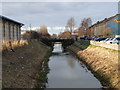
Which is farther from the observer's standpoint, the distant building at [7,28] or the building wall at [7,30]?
the building wall at [7,30]

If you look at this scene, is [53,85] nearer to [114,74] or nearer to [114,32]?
[114,74]

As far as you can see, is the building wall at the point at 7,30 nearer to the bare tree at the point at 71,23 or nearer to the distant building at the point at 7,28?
the distant building at the point at 7,28

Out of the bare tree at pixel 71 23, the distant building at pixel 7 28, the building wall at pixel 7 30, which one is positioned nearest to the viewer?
the distant building at pixel 7 28

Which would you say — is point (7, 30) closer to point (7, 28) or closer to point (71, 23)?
point (7, 28)

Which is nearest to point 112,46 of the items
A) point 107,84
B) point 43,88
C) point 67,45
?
point 107,84

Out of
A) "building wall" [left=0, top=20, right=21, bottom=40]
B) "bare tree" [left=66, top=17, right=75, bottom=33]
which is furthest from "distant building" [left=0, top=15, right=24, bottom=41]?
"bare tree" [left=66, top=17, right=75, bottom=33]

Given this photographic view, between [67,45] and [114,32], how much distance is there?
20.9 m

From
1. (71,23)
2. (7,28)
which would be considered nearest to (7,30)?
(7,28)

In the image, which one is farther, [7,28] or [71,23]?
[71,23]

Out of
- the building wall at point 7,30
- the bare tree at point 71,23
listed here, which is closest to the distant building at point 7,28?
the building wall at point 7,30

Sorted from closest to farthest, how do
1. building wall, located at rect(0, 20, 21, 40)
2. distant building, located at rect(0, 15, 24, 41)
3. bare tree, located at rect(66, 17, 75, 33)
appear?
distant building, located at rect(0, 15, 24, 41)
building wall, located at rect(0, 20, 21, 40)
bare tree, located at rect(66, 17, 75, 33)

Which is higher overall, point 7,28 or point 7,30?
point 7,28

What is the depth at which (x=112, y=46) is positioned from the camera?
73.9 feet

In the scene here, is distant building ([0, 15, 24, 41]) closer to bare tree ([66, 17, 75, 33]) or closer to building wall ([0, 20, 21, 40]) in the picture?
building wall ([0, 20, 21, 40])
